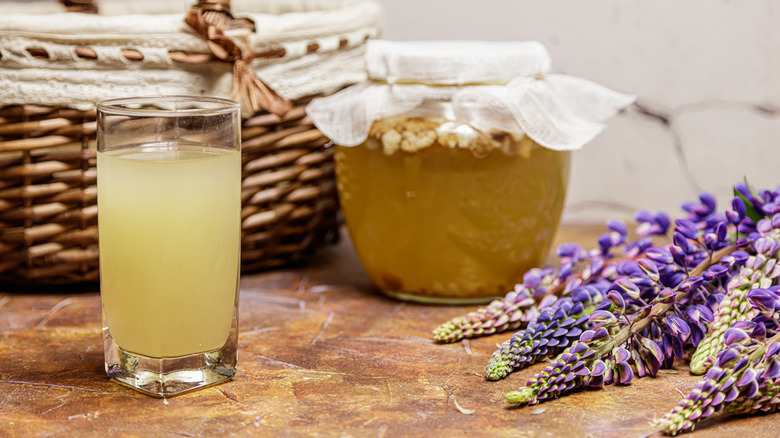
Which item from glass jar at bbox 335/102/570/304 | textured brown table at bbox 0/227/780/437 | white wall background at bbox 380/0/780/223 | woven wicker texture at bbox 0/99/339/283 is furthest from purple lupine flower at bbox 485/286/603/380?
white wall background at bbox 380/0/780/223

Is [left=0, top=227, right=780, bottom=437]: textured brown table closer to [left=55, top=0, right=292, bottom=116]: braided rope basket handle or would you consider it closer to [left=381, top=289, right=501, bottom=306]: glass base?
[left=381, top=289, right=501, bottom=306]: glass base

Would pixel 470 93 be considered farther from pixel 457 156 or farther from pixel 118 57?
Answer: pixel 118 57

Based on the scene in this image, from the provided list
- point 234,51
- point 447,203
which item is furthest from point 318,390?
point 234,51

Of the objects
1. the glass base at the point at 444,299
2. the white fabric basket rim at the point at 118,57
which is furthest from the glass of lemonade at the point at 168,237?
the glass base at the point at 444,299

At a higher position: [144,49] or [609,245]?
[144,49]

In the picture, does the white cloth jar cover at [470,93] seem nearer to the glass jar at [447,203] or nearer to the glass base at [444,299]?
the glass jar at [447,203]

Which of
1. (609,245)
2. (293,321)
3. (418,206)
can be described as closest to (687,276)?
(609,245)

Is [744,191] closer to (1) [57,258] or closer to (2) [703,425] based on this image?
(2) [703,425]
